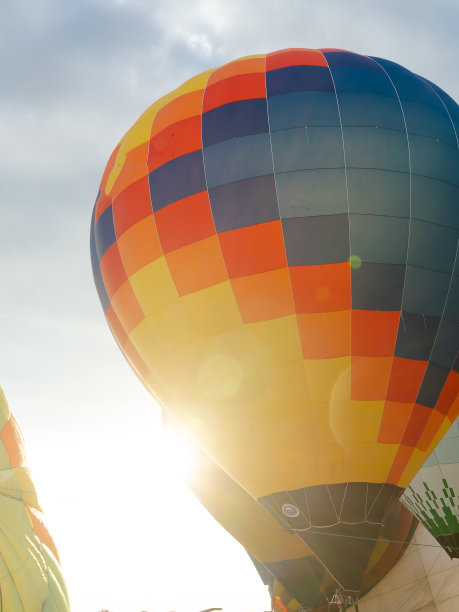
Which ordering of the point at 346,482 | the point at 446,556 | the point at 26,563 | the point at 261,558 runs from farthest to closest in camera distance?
the point at 261,558
the point at 446,556
the point at 346,482
the point at 26,563

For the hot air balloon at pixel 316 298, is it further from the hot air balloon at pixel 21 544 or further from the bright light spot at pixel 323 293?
the hot air balloon at pixel 21 544

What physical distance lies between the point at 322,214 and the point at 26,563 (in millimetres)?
4494

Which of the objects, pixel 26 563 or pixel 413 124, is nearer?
pixel 26 563

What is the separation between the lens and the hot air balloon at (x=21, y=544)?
5102mm

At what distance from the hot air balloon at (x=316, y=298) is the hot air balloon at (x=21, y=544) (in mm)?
1867

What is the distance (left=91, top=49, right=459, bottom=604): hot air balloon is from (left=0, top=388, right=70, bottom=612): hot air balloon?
187 cm

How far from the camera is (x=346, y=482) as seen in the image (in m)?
5.95

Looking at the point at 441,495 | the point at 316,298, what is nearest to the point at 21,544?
the point at 316,298

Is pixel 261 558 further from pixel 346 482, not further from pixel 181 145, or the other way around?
pixel 181 145

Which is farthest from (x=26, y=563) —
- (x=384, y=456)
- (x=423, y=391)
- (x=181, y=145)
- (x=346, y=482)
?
(x=181, y=145)

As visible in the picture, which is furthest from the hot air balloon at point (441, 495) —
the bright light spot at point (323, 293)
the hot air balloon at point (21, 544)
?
the hot air balloon at point (21, 544)

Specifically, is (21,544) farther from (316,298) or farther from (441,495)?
(441,495)

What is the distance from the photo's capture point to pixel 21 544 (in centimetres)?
526

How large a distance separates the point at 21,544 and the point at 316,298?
375 centimetres
